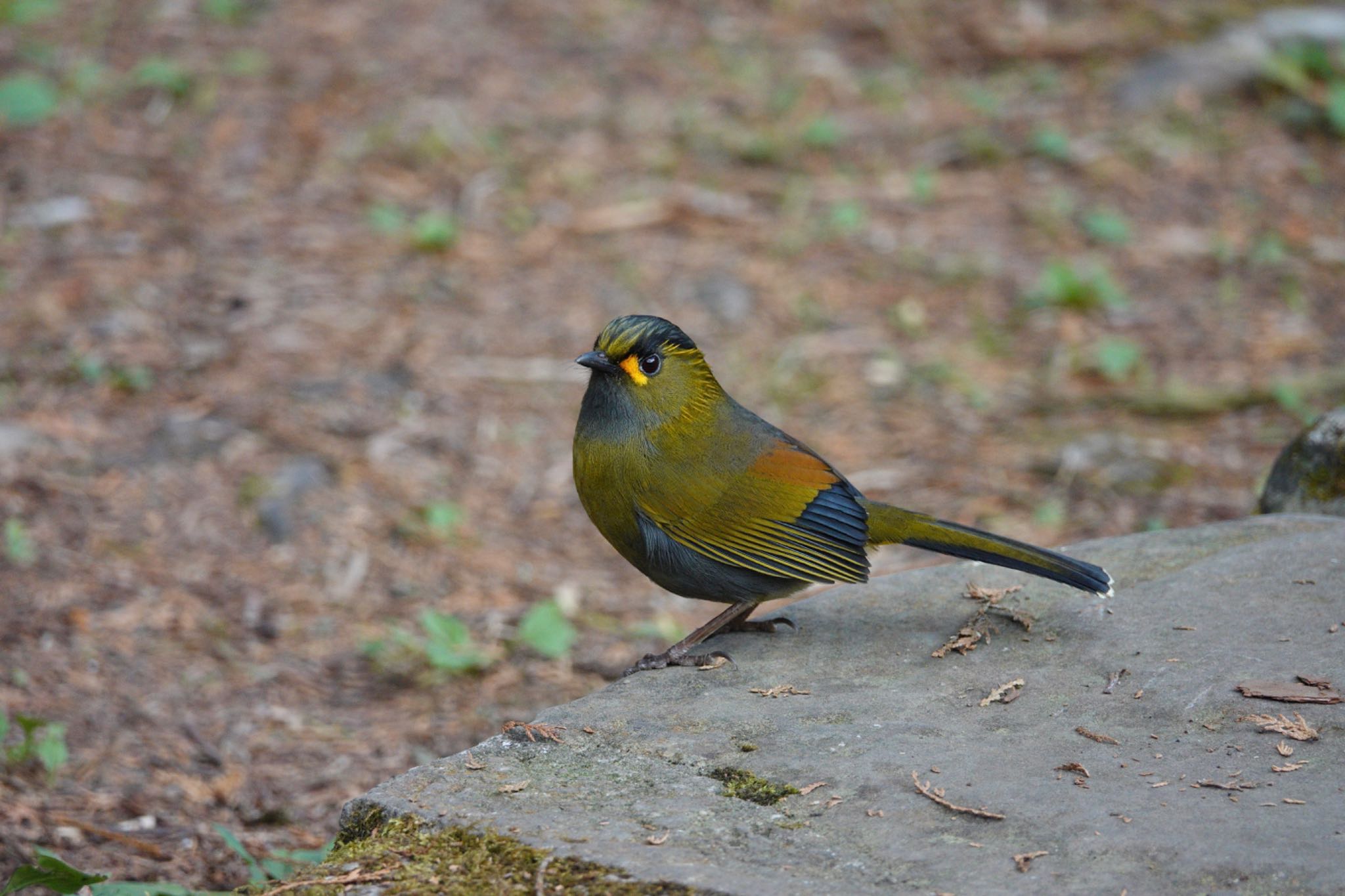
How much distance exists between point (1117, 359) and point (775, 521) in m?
3.62

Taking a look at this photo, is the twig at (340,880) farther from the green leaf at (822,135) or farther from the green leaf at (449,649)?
the green leaf at (822,135)

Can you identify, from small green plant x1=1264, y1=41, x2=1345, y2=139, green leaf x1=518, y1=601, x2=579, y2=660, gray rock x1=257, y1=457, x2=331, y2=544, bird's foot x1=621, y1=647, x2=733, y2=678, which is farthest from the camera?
small green plant x1=1264, y1=41, x2=1345, y2=139

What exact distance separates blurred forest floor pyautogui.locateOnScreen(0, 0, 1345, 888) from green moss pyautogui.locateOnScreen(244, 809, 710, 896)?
1.28 m

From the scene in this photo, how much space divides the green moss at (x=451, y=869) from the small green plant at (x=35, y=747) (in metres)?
1.56

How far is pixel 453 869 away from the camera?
2.28 meters

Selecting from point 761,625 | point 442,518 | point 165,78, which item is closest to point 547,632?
point 442,518

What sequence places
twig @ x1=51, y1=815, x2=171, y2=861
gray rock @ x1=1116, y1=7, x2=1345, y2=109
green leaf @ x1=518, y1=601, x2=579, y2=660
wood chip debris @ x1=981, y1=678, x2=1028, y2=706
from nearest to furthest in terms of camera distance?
wood chip debris @ x1=981, y1=678, x2=1028, y2=706 → twig @ x1=51, y1=815, x2=171, y2=861 → green leaf @ x1=518, y1=601, x2=579, y2=660 → gray rock @ x1=1116, y1=7, x2=1345, y2=109

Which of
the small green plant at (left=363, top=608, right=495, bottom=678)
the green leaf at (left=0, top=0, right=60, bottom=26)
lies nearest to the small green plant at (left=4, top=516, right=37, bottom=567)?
the small green plant at (left=363, top=608, right=495, bottom=678)

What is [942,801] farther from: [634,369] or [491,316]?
[491,316]

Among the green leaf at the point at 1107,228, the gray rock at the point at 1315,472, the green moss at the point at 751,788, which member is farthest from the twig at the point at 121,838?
the green leaf at the point at 1107,228

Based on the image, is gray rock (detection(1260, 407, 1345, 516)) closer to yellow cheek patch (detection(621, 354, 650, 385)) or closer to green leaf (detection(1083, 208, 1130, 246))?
yellow cheek patch (detection(621, 354, 650, 385))

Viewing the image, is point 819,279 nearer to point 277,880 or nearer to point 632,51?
point 632,51

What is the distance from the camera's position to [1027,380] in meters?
6.63

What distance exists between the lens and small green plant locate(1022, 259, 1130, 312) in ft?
23.4
